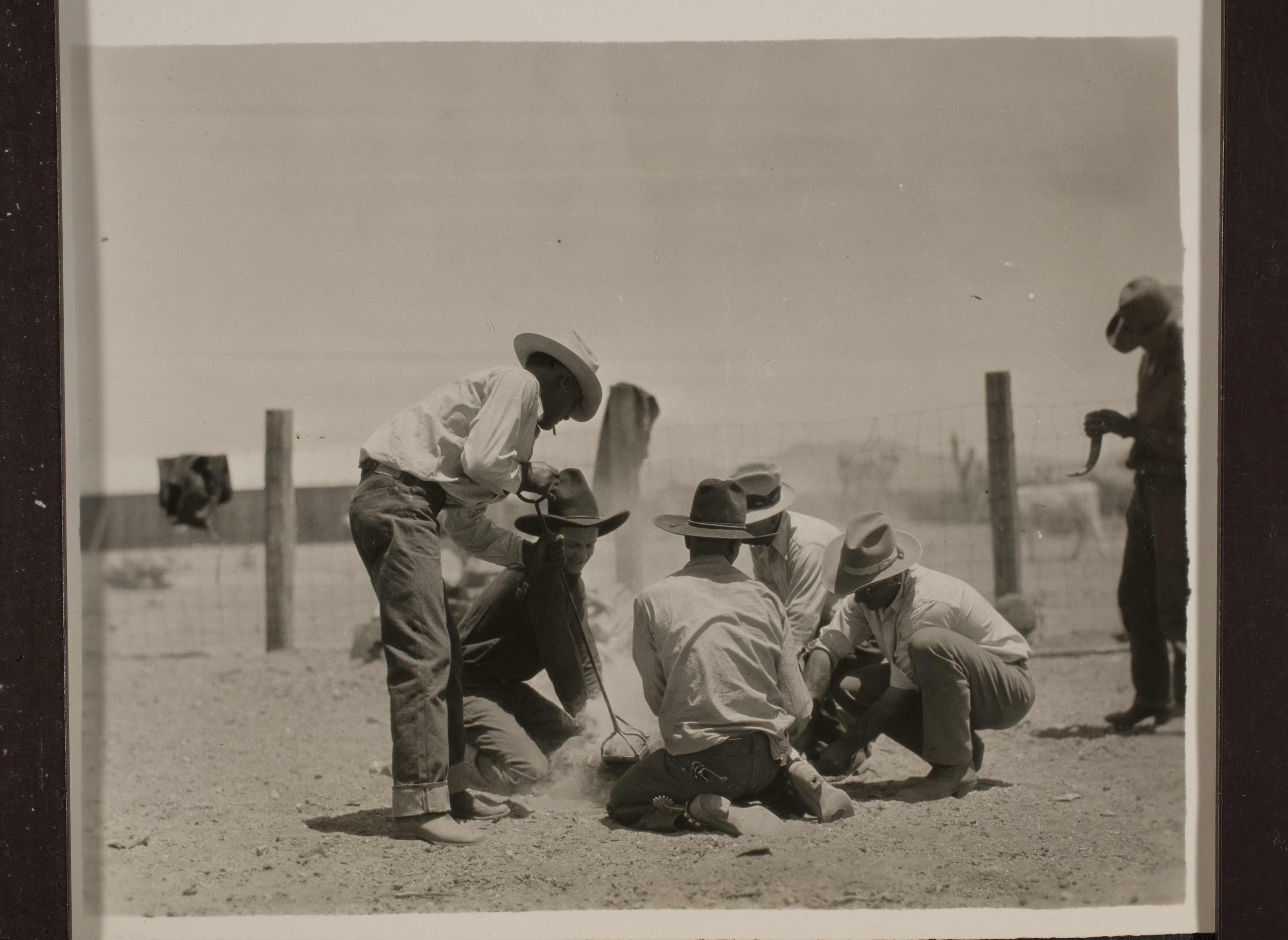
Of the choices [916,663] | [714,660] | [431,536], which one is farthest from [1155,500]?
[431,536]

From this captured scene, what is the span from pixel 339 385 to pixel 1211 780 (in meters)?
3.43

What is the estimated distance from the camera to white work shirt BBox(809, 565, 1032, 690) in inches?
165

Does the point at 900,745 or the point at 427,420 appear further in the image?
the point at 900,745

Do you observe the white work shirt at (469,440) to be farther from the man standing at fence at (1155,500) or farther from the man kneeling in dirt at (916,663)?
the man standing at fence at (1155,500)

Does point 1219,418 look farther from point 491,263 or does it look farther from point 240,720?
point 240,720

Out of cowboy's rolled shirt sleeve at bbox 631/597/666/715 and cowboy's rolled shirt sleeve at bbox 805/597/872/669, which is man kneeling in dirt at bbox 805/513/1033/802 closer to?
cowboy's rolled shirt sleeve at bbox 805/597/872/669

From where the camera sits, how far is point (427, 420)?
4039 millimetres

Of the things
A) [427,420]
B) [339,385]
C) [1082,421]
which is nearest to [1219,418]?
[1082,421]

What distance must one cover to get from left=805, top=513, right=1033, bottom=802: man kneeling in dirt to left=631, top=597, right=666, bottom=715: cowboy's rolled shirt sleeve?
0.60 meters

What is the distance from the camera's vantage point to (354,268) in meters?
4.27

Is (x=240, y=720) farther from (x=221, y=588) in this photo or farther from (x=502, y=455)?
(x=502, y=455)

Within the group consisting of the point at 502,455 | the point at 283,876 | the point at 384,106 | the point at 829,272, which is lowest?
the point at 283,876

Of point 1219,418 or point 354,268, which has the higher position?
point 354,268

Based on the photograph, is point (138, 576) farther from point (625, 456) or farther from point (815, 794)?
point (815, 794)
